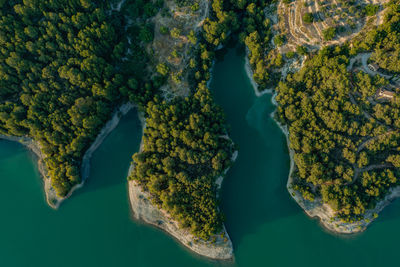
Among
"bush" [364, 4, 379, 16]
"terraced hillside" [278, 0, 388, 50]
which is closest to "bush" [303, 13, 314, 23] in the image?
"terraced hillside" [278, 0, 388, 50]

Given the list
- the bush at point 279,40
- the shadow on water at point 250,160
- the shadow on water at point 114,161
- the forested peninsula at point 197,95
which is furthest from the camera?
the shadow on water at point 114,161

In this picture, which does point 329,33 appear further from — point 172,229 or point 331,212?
point 172,229

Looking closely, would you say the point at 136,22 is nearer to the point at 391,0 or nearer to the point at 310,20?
the point at 310,20

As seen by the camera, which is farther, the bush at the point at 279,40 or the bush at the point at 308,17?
the bush at the point at 279,40

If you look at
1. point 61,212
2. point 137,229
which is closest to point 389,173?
point 137,229

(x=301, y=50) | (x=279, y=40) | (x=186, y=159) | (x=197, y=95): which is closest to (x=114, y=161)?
(x=186, y=159)

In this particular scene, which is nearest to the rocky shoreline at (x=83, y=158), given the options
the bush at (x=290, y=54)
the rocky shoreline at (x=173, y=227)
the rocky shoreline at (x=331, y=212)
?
the rocky shoreline at (x=173, y=227)

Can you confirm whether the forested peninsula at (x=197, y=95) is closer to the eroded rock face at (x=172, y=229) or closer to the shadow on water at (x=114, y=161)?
the eroded rock face at (x=172, y=229)
